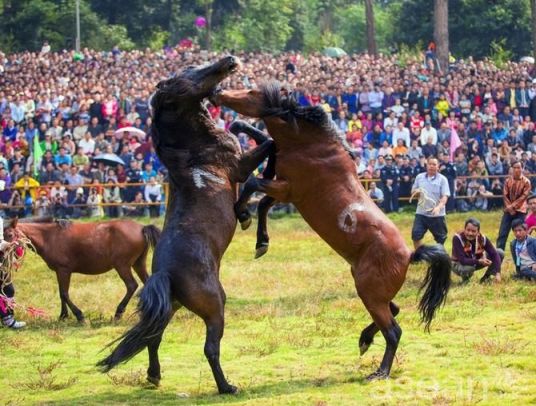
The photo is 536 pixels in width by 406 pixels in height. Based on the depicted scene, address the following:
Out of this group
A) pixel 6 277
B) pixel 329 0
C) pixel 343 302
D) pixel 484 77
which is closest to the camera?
pixel 6 277

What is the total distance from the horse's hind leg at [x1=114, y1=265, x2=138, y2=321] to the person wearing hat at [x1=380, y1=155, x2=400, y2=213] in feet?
33.5

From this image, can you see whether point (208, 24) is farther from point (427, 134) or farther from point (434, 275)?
point (434, 275)

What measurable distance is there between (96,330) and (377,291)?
4918 millimetres

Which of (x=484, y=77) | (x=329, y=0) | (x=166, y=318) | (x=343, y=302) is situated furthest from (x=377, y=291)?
(x=329, y=0)

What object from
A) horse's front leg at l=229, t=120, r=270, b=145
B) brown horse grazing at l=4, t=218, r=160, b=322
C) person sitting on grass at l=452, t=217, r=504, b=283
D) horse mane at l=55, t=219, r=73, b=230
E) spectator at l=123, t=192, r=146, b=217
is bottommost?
spectator at l=123, t=192, r=146, b=217

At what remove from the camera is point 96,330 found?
45.6ft

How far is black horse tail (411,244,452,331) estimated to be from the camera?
10.5 metres

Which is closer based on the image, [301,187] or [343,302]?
[301,187]

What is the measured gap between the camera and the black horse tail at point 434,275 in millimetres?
10500

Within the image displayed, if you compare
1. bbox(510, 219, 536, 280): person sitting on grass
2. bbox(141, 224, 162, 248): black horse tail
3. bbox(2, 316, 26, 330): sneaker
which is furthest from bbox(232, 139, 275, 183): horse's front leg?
bbox(510, 219, 536, 280): person sitting on grass

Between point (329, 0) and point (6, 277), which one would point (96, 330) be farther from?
point (329, 0)

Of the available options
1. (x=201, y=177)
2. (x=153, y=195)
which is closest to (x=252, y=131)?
(x=201, y=177)

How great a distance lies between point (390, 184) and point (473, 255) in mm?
8483

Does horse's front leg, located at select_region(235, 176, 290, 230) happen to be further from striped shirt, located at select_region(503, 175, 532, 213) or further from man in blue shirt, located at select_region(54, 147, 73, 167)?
man in blue shirt, located at select_region(54, 147, 73, 167)
